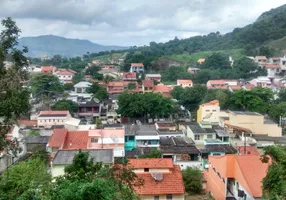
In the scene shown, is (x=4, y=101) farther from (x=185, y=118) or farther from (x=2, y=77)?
(x=185, y=118)

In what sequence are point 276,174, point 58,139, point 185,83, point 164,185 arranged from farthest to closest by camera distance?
point 185,83 < point 58,139 < point 164,185 < point 276,174

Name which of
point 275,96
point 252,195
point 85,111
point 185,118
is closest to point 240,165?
point 252,195

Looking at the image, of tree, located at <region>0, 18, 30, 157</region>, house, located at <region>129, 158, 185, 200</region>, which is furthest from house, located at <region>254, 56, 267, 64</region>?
tree, located at <region>0, 18, 30, 157</region>

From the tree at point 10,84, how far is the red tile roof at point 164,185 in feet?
22.3

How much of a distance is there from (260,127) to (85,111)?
18573mm

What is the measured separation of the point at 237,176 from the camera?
14.8m

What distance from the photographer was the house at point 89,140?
2139cm

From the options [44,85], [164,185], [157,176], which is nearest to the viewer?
[164,185]

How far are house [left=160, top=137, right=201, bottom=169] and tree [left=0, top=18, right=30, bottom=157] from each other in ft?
49.5

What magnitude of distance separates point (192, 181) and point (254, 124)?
40.0ft

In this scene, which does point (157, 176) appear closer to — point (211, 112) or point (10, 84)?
point (10, 84)

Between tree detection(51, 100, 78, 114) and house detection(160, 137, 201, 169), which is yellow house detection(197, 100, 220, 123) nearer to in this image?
house detection(160, 137, 201, 169)

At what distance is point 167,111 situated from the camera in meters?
33.9

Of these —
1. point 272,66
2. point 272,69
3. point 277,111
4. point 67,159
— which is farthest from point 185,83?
point 67,159
